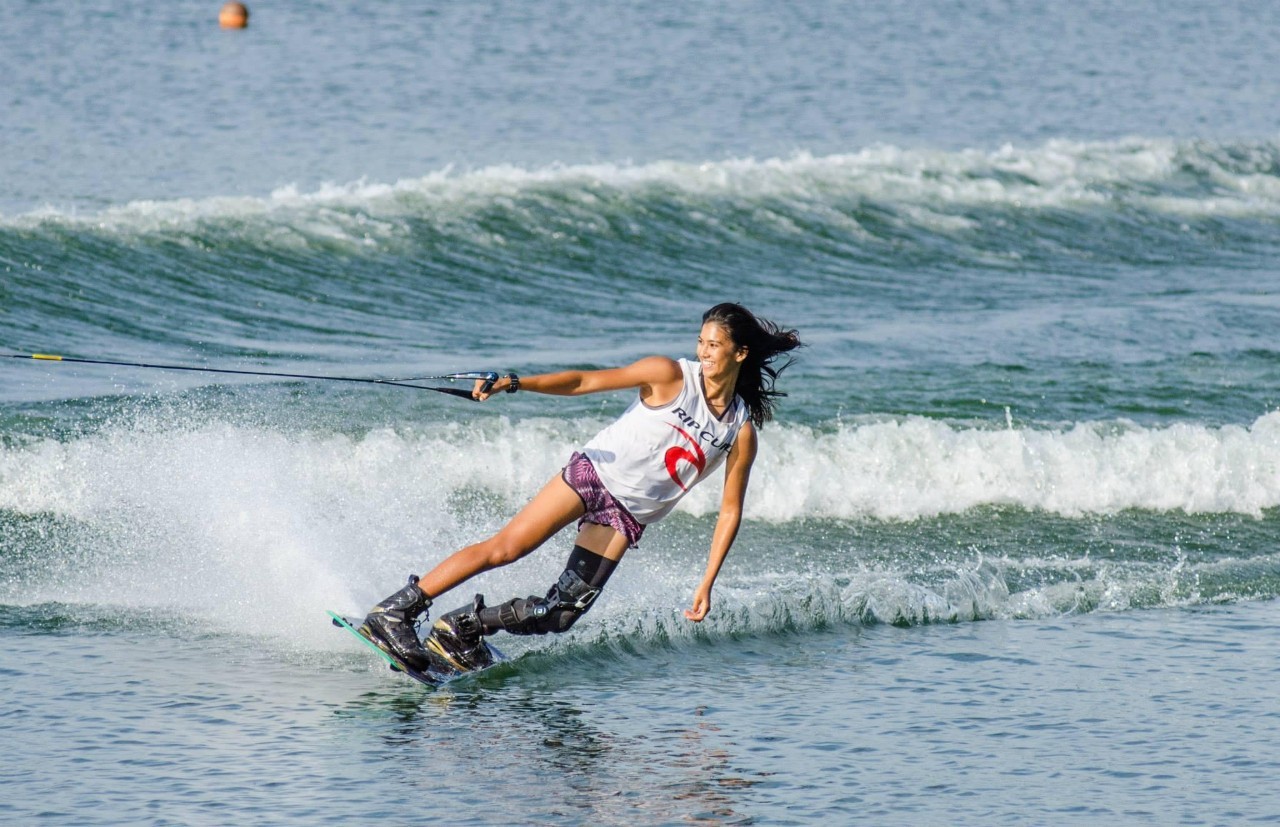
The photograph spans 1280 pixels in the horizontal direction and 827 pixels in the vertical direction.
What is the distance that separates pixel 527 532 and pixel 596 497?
0.33 meters

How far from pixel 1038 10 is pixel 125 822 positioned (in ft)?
151

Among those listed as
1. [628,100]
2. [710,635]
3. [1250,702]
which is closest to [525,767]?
[710,635]

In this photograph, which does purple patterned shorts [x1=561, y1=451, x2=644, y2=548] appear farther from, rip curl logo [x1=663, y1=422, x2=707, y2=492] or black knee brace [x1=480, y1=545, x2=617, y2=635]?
rip curl logo [x1=663, y1=422, x2=707, y2=492]

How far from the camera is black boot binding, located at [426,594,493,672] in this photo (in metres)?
7.80

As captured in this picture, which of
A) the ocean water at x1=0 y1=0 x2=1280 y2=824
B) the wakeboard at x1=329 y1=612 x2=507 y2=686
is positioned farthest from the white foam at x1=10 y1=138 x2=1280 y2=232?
the wakeboard at x1=329 y1=612 x2=507 y2=686

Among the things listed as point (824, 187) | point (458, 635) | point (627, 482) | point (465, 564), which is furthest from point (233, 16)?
point (627, 482)

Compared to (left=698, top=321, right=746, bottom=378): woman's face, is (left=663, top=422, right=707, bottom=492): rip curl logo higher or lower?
lower

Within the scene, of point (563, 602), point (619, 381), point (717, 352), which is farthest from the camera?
point (563, 602)

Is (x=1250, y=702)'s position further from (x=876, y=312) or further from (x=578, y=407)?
(x=876, y=312)

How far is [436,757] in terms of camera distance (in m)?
6.82

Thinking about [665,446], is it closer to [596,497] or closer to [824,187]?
[596,497]

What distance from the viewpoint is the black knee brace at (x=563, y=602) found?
7.61 metres

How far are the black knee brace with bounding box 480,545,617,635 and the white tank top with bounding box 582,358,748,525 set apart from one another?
0.33 metres

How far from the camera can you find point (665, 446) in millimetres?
7289
